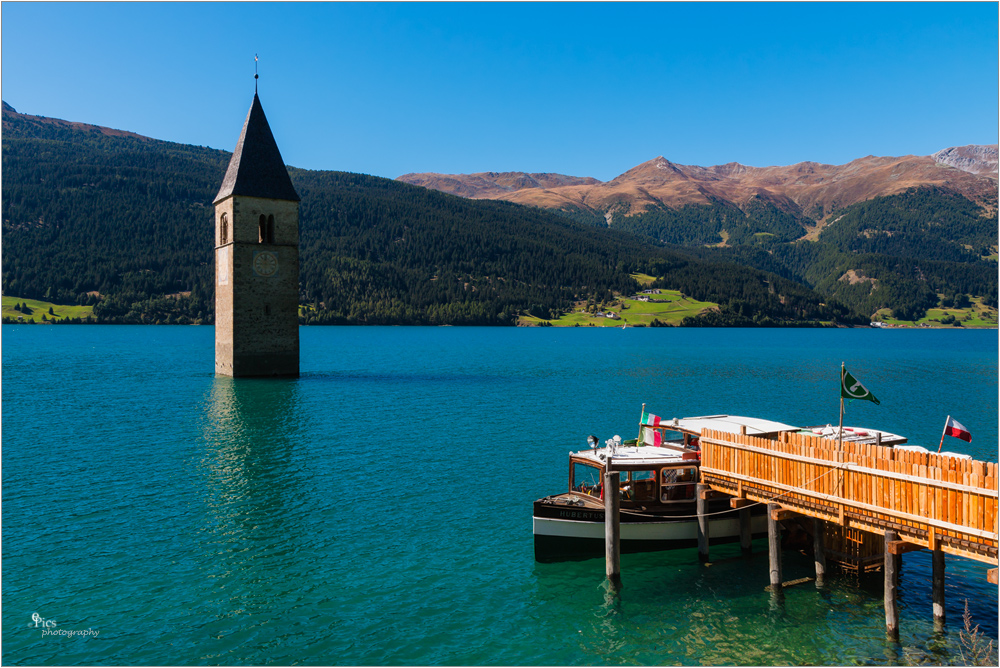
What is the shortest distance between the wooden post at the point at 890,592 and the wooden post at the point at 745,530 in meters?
5.96

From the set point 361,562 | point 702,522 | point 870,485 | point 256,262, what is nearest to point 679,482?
point 702,522

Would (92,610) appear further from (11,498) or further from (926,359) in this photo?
(926,359)

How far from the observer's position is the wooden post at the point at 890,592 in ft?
58.9

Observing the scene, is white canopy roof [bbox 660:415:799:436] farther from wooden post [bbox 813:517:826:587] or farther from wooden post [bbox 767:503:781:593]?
wooden post [bbox 813:517:826:587]

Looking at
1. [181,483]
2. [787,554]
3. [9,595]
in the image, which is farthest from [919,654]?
[181,483]

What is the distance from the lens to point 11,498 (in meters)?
29.5

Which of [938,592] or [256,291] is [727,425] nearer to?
[938,592]

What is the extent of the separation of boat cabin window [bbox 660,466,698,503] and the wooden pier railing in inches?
30.2

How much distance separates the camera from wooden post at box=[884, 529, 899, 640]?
58.9 ft

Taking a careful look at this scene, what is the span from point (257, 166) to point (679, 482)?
63.4 metres

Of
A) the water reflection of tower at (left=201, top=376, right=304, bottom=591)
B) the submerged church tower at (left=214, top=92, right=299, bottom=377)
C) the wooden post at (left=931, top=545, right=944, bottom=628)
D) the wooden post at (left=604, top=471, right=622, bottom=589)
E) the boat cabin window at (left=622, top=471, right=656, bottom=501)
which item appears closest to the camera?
the wooden post at (left=931, top=545, right=944, bottom=628)

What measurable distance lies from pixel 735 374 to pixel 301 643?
85.1 metres

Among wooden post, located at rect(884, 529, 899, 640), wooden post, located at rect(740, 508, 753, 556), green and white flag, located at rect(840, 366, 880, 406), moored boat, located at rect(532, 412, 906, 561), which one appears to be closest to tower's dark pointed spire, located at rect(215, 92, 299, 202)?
moored boat, located at rect(532, 412, 906, 561)

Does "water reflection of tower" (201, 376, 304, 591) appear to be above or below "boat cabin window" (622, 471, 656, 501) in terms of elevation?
below
